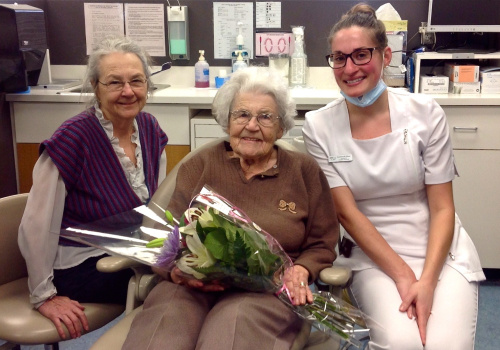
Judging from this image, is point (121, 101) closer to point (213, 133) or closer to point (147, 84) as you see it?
point (147, 84)

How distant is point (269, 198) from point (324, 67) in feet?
6.15

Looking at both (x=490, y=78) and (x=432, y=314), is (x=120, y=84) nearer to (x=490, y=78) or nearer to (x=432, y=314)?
(x=432, y=314)

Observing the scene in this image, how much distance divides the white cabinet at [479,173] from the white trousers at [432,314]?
125cm

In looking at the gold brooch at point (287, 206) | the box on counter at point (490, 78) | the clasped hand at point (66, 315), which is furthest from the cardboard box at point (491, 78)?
the clasped hand at point (66, 315)

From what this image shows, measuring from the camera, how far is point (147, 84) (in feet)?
6.04

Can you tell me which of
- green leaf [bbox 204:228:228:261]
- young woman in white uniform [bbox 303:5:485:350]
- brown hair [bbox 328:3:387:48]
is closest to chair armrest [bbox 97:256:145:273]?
green leaf [bbox 204:228:228:261]

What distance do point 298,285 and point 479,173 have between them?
67.6 inches

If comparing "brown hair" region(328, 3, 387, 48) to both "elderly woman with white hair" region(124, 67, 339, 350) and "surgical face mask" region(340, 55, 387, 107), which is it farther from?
"elderly woman with white hair" region(124, 67, 339, 350)

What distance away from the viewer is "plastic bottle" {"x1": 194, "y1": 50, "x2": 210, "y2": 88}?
3.23 m

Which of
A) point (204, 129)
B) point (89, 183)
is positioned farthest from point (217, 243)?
point (204, 129)

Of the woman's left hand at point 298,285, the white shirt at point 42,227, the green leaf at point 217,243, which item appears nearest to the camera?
the green leaf at point 217,243

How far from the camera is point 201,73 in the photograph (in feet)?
10.6

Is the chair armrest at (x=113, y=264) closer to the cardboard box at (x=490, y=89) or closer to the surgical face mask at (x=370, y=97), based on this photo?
the surgical face mask at (x=370, y=97)

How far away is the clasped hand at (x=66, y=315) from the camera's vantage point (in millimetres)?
1586
